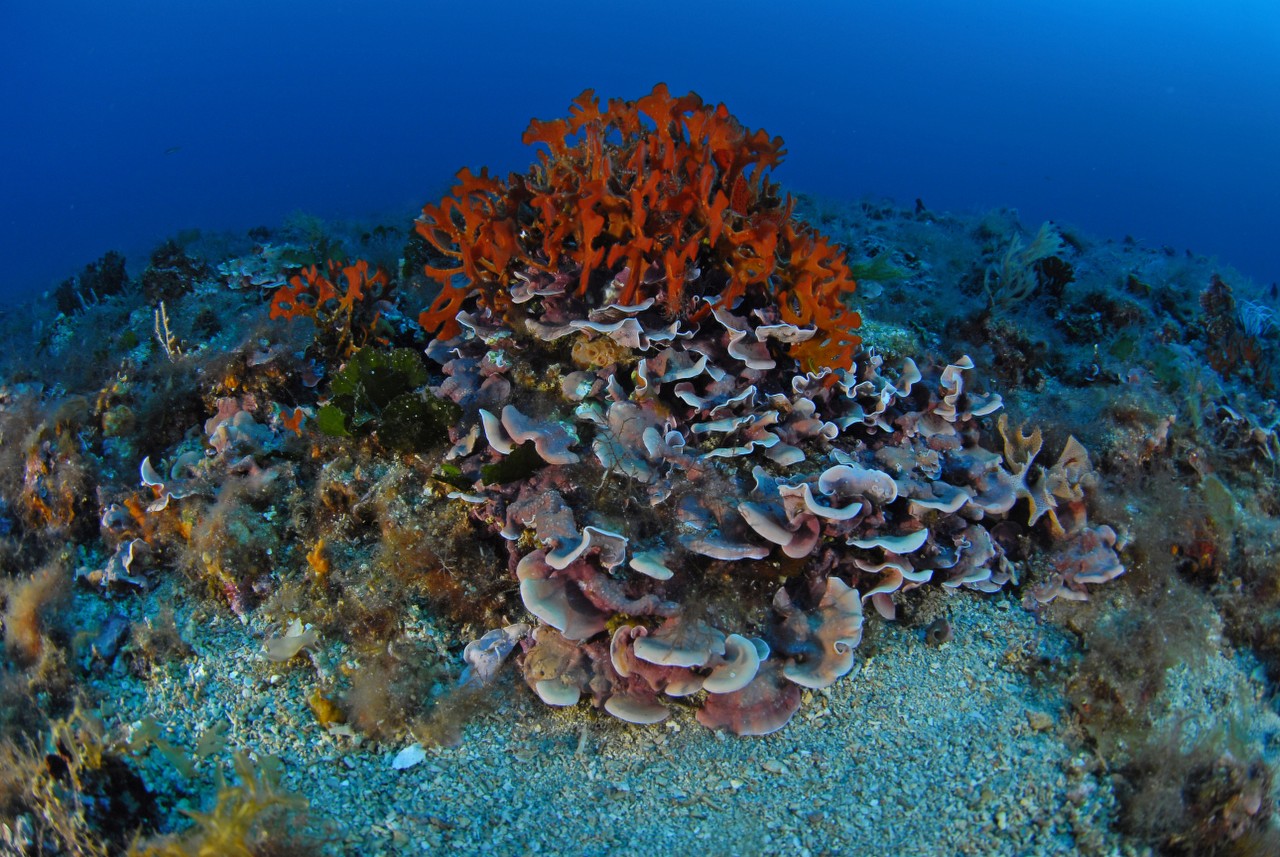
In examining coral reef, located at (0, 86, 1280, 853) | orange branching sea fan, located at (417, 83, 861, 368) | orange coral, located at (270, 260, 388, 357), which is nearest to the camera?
coral reef, located at (0, 86, 1280, 853)

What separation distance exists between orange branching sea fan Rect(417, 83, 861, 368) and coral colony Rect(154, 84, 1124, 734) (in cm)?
2

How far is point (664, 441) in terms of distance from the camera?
13.7 ft

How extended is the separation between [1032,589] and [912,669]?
98cm

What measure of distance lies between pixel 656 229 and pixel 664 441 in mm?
1533

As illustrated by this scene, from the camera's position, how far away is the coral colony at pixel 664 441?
12.1 ft

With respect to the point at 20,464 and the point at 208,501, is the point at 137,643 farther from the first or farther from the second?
the point at 20,464

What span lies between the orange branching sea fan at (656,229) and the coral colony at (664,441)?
0.07 ft

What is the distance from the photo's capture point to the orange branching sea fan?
4500 mm

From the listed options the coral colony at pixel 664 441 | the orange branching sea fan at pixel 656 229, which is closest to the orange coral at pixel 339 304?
the coral colony at pixel 664 441

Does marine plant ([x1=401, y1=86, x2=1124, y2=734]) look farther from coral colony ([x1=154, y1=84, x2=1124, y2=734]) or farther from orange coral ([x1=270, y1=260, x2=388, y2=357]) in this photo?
orange coral ([x1=270, y1=260, x2=388, y2=357])

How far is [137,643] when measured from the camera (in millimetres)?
4176

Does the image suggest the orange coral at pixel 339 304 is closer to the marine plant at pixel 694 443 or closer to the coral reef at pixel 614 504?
the coral reef at pixel 614 504

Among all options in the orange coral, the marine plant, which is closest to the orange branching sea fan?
the marine plant

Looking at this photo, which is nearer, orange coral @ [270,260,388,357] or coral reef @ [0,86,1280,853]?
coral reef @ [0,86,1280,853]
